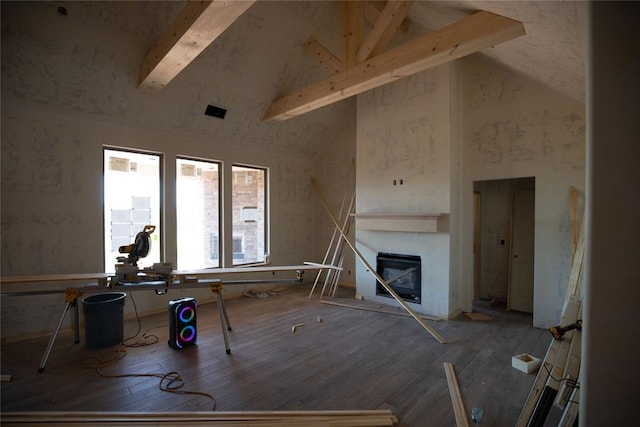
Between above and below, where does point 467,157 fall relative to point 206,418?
above

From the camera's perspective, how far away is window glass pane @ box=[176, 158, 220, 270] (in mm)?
4973

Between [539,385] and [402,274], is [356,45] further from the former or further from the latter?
[539,385]

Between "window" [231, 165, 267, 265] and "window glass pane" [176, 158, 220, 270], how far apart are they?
397 mm

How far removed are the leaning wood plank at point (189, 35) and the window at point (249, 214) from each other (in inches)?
94.2

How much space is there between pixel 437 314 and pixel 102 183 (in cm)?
519

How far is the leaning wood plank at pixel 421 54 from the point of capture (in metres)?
2.49

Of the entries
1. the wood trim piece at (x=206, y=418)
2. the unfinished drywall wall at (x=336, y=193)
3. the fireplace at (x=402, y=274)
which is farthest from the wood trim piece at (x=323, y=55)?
the wood trim piece at (x=206, y=418)

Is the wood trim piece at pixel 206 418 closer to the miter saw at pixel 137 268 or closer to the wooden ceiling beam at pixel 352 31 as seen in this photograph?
the miter saw at pixel 137 268

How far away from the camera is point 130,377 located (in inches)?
106

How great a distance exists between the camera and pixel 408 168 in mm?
4699

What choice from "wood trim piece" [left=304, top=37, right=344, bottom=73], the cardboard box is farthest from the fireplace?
"wood trim piece" [left=304, top=37, right=344, bottom=73]

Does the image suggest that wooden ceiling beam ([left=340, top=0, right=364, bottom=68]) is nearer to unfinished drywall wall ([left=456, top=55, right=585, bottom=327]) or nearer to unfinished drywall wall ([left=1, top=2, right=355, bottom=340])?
unfinished drywall wall ([left=1, top=2, right=355, bottom=340])

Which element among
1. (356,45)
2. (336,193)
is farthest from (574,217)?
(336,193)

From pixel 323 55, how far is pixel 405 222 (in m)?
2.82
